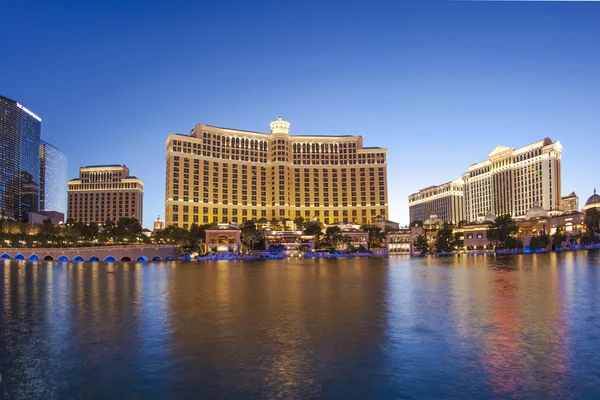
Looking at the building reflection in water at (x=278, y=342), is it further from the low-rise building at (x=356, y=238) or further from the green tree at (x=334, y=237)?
the low-rise building at (x=356, y=238)

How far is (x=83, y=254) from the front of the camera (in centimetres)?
12400

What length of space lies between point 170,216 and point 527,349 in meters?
184

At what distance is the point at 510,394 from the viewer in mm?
14430

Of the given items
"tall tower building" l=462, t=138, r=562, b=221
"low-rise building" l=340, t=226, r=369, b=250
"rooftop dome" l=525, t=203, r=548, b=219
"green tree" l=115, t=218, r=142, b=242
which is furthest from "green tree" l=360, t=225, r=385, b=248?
"green tree" l=115, t=218, r=142, b=242

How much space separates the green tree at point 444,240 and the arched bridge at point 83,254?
87450mm

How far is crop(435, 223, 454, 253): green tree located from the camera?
149 meters

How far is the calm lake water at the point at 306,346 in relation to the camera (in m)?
15.5

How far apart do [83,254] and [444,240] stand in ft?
351

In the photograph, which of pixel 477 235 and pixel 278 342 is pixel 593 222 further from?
pixel 278 342

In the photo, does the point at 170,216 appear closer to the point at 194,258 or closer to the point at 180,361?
the point at 194,258

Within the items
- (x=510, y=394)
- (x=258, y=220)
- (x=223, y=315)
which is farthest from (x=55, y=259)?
(x=510, y=394)

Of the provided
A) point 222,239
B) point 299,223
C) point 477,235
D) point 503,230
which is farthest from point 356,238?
point 503,230

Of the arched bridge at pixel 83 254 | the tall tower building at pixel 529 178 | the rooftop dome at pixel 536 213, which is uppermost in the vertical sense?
the tall tower building at pixel 529 178

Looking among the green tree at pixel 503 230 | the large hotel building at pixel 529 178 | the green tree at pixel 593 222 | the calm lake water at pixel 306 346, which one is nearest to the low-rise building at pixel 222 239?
the green tree at pixel 503 230
